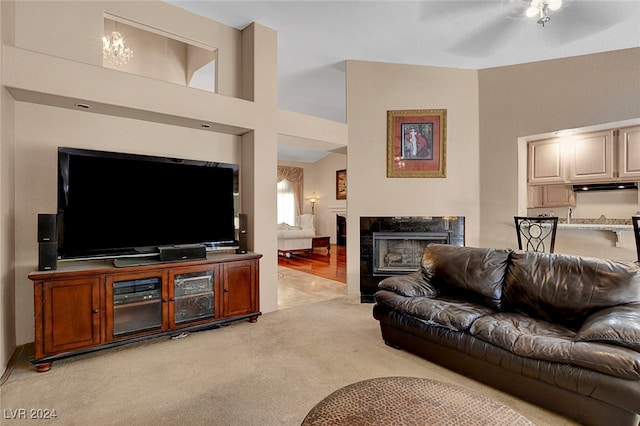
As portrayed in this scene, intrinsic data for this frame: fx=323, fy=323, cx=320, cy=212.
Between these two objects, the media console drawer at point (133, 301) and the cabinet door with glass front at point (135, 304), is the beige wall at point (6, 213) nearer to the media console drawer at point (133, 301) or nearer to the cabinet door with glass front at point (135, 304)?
the media console drawer at point (133, 301)

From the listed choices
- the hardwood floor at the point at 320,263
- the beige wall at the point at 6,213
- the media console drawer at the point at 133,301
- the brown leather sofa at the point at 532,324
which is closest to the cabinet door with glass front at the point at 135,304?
the media console drawer at the point at 133,301

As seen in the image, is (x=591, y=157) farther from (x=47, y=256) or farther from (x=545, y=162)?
(x=47, y=256)

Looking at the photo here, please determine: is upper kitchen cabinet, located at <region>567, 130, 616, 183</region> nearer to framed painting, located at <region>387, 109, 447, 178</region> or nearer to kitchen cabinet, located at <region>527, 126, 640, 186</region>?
kitchen cabinet, located at <region>527, 126, 640, 186</region>

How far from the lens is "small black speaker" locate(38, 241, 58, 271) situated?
2426mm

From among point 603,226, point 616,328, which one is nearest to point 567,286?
point 616,328

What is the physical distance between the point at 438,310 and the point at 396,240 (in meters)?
2.21

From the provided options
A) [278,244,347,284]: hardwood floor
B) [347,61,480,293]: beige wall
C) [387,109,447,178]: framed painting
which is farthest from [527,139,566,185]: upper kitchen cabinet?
[278,244,347,284]: hardwood floor

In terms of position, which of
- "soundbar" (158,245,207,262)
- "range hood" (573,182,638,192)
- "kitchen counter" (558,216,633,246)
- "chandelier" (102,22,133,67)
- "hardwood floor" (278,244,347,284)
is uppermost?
"chandelier" (102,22,133,67)

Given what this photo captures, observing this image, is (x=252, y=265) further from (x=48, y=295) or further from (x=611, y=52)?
(x=611, y=52)

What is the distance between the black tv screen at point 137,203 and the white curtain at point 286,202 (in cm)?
787

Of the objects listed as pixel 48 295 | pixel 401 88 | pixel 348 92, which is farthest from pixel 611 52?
pixel 48 295

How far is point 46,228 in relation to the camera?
2449 millimetres

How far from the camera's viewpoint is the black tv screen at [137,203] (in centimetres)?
268

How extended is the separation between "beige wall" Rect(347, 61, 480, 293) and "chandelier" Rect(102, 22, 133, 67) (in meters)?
2.89
